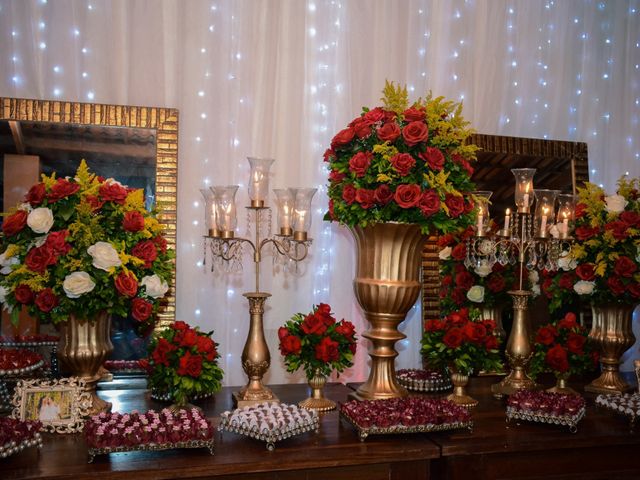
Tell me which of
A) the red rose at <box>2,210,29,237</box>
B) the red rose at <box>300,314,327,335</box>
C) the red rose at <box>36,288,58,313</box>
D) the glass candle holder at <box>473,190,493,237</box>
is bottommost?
the red rose at <box>300,314,327,335</box>

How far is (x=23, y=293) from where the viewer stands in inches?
78.5

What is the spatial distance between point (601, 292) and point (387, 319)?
3.44ft

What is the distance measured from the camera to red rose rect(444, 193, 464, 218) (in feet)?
7.29

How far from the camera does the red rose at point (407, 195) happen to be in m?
2.15

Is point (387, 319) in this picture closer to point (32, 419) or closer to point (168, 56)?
point (32, 419)

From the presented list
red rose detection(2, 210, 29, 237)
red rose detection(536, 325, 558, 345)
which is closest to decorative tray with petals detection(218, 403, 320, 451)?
red rose detection(2, 210, 29, 237)

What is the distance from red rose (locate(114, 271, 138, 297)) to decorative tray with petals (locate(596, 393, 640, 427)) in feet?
5.74

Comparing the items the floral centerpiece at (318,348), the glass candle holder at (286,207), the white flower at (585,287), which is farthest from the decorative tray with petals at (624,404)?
the glass candle holder at (286,207)

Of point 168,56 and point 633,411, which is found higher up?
point 168,56

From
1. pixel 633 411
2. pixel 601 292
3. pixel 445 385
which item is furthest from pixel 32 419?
pixel 601 292

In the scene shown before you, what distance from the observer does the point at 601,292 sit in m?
2.71

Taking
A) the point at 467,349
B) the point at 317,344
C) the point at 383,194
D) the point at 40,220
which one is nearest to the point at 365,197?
the point at 383,194

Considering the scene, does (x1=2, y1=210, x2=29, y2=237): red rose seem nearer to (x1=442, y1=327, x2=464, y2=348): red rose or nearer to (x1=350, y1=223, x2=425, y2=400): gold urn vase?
(x1=350, y1=223, x2=425, y2=400): gold urn vase

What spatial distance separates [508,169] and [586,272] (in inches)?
28.4
